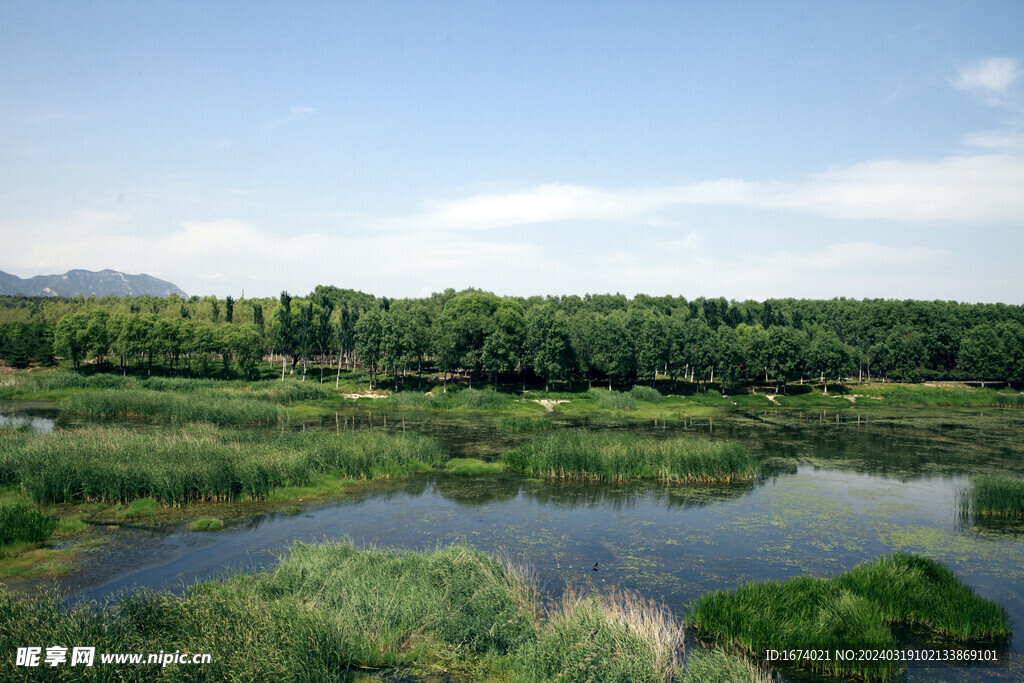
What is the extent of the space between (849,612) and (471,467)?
952 inches

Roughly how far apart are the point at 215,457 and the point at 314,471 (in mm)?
5236

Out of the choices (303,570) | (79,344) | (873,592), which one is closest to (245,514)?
(303,570)

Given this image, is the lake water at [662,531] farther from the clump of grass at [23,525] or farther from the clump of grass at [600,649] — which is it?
the clump of grass at [600,649]

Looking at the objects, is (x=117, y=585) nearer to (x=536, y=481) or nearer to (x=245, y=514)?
(x=245, y=514)

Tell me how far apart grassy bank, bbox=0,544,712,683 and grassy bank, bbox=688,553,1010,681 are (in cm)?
199

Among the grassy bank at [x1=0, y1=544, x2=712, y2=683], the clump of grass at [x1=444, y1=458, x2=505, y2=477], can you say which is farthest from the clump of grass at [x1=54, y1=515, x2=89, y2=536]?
the clump of grass at [x1=444, y1=458, x2=505, y2=477]

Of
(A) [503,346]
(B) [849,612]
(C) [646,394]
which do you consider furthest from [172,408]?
(B) [849,612]

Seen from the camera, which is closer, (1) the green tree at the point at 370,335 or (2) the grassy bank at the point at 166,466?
(2) the grassy bank at the point at 166,466

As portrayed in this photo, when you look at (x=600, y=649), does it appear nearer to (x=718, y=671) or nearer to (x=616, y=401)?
(x=718, y=671)

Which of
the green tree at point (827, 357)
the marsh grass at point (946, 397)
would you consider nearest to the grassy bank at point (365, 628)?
the green tree at point (827, 357)

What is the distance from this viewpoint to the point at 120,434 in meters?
35.8

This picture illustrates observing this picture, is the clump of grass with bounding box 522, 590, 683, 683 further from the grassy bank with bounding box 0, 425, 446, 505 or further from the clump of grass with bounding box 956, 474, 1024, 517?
the clump of grass with bounding box 956, 474, 1024, 517

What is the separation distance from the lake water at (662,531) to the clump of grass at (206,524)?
53cm

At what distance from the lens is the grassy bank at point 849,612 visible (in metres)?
17.0
